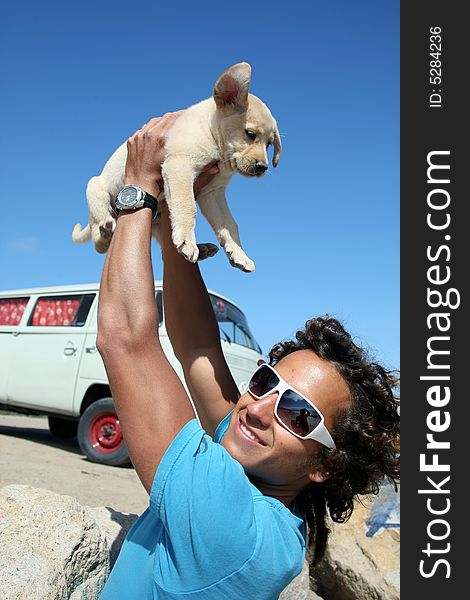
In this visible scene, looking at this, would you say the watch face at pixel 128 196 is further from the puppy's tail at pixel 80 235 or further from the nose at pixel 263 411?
the puppy's tail at pixel 80 235

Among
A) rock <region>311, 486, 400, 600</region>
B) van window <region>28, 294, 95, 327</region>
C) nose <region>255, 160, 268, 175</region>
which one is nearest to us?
nose <region>255, 160, 268, 175</region>

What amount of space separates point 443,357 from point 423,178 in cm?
78

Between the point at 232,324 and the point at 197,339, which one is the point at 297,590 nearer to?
the point at 197,339

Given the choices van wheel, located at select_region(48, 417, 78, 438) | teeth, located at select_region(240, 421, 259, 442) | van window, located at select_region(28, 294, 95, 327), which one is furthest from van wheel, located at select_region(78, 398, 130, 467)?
teeth, located at select_region(240, 421, 259, 442)

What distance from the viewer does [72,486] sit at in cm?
609

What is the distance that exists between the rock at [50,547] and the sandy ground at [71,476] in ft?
9.95

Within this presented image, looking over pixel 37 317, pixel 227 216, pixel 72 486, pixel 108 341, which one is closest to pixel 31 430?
pixel 37 317

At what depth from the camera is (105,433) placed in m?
7.77

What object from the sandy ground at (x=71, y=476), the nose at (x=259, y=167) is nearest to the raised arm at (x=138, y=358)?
the nose at (x=259, y=167)

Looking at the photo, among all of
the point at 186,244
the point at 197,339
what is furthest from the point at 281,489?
the point at 186,244

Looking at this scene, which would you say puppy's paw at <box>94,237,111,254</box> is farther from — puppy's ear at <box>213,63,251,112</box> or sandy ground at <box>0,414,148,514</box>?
sandy ground at <box>0,414,148,514</box>

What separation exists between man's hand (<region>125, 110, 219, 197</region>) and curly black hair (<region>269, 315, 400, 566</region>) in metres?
0.77

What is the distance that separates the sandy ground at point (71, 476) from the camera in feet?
19.1

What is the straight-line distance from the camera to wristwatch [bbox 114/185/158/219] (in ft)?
5.97
